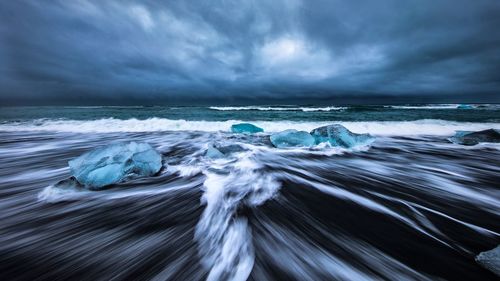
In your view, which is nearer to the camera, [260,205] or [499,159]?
[260,205]

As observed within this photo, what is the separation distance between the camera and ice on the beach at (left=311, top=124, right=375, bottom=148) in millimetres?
5996

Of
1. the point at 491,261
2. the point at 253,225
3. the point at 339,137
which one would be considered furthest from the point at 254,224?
the point at 339,137

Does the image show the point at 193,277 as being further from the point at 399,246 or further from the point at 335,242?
the point at 399,246

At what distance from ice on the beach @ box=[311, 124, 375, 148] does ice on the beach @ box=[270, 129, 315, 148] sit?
1.12ft

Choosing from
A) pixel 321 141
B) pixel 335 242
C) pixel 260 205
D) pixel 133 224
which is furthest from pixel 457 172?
pixel 133 224

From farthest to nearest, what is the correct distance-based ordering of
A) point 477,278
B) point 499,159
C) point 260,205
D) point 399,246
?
point 499,159 → point 260,205 → point 399,246 → point 477,278

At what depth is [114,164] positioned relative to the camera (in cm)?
319

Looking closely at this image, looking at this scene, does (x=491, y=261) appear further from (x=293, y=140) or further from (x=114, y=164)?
(x=293, y=140)

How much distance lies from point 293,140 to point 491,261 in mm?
4928

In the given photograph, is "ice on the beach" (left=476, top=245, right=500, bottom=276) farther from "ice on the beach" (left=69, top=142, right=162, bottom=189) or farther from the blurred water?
"ice on the beach" (left=69, top=142, right=162, bottom=189)

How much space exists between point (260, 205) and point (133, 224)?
149 centimetres

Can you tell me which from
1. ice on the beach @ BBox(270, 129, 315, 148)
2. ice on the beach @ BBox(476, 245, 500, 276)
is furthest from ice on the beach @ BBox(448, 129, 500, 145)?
ice on the beach @ BBox(476, 245, 500, 276)

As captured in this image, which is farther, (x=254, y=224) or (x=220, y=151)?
(x=220, y=151)

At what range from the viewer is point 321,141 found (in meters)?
6.34
